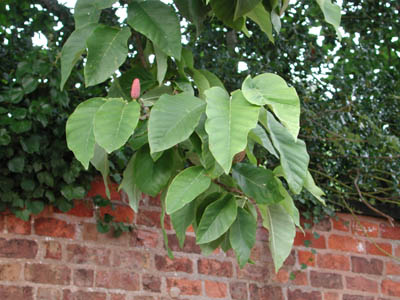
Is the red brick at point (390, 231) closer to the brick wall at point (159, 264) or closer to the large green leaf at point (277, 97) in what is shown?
the brick wall at point (159, 264)

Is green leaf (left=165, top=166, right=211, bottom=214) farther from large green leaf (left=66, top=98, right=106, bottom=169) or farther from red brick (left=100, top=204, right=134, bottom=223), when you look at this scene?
red brick (left=100, top=204, right=134, bottom=223)

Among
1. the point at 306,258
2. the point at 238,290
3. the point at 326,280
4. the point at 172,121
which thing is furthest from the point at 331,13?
the point at 326,280

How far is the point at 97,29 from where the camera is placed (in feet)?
3.58

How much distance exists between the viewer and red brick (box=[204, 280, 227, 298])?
124 inches

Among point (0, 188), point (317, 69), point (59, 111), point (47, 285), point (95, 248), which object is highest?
point (317, 69)

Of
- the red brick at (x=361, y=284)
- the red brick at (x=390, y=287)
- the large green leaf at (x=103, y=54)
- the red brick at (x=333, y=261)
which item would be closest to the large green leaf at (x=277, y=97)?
the large green leaf at (x=103, y=54)

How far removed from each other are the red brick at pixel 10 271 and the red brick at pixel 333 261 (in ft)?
6.20

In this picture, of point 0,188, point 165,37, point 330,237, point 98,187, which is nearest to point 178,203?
point 165,37

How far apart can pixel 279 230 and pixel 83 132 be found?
427 millimetres

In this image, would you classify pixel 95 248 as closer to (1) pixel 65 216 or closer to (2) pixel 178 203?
(1) pixel 65 216

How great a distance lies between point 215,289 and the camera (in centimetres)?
318

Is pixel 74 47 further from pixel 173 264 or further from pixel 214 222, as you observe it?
pixel 173 264

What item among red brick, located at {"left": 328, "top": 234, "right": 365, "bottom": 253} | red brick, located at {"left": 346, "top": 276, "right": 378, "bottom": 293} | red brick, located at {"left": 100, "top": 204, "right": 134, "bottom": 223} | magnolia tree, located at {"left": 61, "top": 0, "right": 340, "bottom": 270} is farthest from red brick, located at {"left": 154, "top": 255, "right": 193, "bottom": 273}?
magnolia tree, located at {"left": 61, "top": 0, "right": 340, "bottom": 270}

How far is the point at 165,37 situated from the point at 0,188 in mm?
1769
